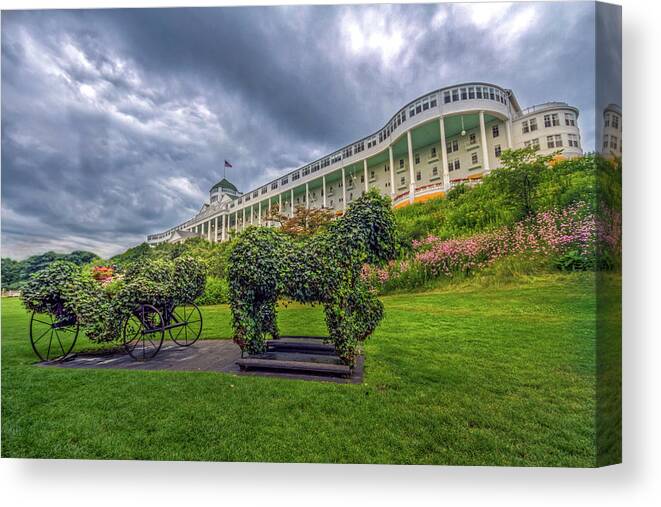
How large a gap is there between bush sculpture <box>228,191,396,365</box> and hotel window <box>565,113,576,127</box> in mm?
2440

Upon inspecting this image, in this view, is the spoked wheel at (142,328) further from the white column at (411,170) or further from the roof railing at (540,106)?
the roof railing at (540,106)

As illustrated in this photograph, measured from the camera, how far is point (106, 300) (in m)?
4.48

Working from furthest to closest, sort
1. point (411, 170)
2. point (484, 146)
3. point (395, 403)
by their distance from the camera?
point (411, 170) → point (484, 146) → point (395, 403)

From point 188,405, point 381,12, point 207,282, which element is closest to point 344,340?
point 188,405

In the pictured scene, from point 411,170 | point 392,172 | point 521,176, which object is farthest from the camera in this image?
point 392,172

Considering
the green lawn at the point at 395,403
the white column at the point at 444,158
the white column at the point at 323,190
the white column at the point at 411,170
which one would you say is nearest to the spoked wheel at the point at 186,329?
the green lawn at the point at 395,403

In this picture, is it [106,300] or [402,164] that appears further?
[402,164]

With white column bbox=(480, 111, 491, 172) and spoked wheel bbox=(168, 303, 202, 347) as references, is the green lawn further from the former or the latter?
white column bbox=(480, 111, 491, 172)

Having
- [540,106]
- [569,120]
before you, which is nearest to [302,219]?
[540,106]

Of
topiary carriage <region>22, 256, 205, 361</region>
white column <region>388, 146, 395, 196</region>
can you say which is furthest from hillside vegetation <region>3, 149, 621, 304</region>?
white column <region>388, 146, 395, 196</region>

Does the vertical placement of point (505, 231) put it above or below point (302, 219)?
below

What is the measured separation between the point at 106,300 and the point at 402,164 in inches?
209

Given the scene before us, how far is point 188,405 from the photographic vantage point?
140 inches

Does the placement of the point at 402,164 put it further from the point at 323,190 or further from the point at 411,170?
the point at 323,190
